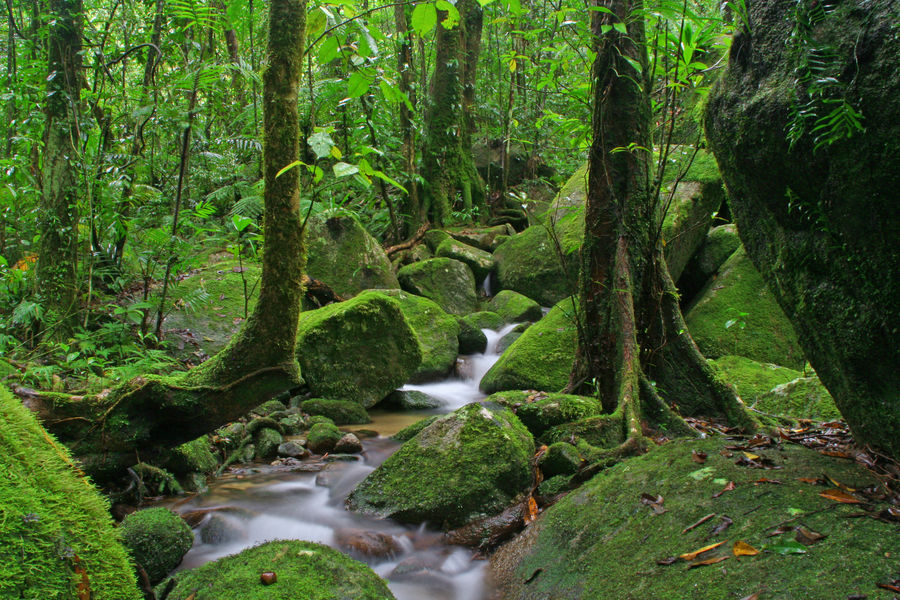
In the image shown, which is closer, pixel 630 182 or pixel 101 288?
pixel 630 182

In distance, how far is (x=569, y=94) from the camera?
4367 mm

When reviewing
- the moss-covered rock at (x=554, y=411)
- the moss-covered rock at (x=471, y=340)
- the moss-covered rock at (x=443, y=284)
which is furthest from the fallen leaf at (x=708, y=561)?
the moss-covered rock at (x=443, y=284)

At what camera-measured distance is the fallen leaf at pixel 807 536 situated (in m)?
1.81

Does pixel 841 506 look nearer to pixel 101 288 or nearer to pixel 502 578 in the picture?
pixel 502 578

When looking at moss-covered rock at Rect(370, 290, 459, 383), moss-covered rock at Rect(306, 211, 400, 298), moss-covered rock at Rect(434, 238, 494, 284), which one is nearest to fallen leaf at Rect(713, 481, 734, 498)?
moss-covered rock at Rect(370, 290, 459, 383)

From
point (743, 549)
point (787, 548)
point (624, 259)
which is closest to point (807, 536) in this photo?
point (787, 548)

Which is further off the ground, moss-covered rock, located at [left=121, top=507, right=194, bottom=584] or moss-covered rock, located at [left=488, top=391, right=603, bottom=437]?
moss-covered rock, located at [left=488, top=391, right=603, bottom=437]

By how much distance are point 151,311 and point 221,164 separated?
6.01 meters

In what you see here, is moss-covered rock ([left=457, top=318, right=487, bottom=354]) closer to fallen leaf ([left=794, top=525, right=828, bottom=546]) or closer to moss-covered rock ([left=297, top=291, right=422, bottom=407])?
moss-covered rock ([left=297, top=291, right=422, bottom=407])

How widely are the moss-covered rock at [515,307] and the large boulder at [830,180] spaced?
6.89 meters

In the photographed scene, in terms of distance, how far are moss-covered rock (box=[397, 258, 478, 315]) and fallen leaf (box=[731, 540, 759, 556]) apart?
27.2 ft

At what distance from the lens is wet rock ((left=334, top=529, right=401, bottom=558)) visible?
3449 millimetres

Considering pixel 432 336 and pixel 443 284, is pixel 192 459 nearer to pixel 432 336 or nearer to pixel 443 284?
pixel 432 336

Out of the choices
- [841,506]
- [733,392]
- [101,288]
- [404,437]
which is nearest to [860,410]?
[841,506]
